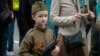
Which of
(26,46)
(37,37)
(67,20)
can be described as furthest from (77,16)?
(26,46)

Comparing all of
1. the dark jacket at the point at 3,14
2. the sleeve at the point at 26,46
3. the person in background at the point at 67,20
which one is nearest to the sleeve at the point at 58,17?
the person in background at the point at 67,20

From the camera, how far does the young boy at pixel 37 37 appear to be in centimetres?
445

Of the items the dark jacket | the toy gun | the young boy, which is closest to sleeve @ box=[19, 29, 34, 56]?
the young boy

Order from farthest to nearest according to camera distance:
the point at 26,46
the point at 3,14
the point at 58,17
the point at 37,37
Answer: the point at 3,14 < the point at 58,17 < the point at 37,37 < the point at 26,46

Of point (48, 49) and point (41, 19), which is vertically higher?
point (41, 19)

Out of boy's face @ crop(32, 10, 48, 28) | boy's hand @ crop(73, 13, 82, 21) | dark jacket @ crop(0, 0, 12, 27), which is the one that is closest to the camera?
boy's face @ crop(32, 10, 48, 28)

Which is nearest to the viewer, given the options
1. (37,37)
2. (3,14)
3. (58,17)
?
(37,37)

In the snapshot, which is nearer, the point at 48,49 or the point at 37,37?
the point at 48,49

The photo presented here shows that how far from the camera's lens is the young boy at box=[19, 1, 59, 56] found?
4453mm

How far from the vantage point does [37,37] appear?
4570mm

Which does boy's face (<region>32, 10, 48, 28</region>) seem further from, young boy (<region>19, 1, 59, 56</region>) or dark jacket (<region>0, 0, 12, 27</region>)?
dark jacket (<region>0, 0, 12, 27</region>)

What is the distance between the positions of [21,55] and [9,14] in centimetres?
177

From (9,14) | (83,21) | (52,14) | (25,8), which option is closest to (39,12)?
(52,14)

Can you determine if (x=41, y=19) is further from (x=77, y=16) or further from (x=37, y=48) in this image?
(x=77, y=16)
